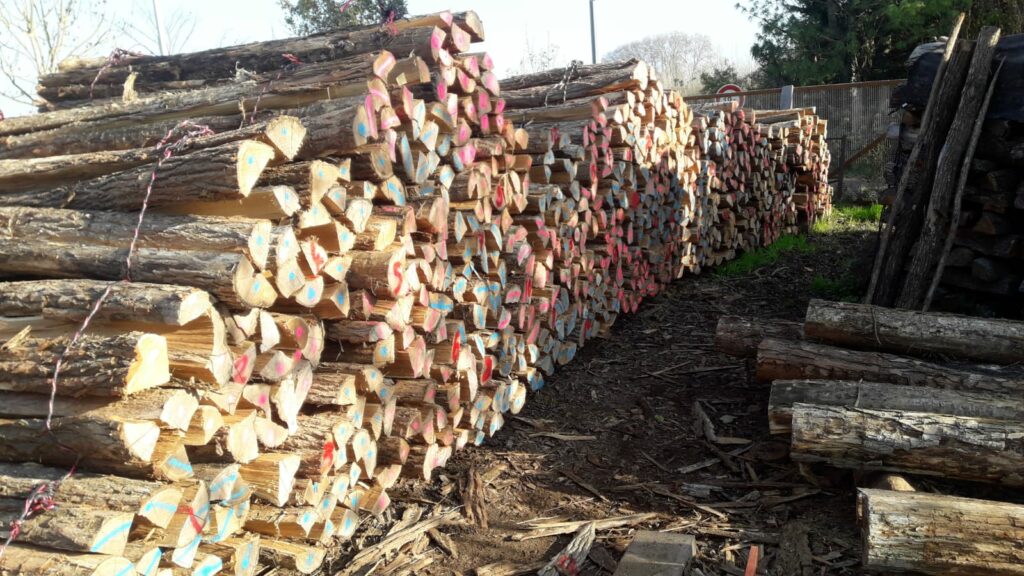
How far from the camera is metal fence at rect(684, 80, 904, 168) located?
48.2ft

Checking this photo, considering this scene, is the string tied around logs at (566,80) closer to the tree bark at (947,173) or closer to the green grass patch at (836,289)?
the tree bark at (947,173)

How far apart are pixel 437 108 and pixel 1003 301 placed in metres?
4.54

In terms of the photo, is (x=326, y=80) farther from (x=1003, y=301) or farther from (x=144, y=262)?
(x=1003, y=301)

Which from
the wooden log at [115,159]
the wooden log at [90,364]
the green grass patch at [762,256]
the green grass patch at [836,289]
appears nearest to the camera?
A: the wooden log at [90,364]

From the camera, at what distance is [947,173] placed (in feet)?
18.2

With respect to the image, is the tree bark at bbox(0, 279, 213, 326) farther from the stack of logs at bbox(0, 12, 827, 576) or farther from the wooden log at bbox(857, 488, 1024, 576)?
the wooden log at bbox(857, 488, 1024, 576)

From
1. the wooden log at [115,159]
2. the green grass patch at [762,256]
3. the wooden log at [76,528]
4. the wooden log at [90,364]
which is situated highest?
the wooden log at [115,159]

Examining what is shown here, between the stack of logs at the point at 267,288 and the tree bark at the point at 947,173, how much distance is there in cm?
256

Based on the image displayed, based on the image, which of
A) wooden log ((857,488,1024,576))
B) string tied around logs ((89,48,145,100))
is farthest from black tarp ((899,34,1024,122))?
string tied around logs ((89,48,145,100))

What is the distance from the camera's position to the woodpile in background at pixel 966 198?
5.44 m

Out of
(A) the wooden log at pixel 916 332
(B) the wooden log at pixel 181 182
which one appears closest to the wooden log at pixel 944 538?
(A) the wooden log at pixel 916 332

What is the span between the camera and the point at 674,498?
3822 mm

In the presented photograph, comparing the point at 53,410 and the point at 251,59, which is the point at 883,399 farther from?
the point at 251,59

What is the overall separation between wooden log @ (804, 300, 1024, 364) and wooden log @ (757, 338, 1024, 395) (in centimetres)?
17
